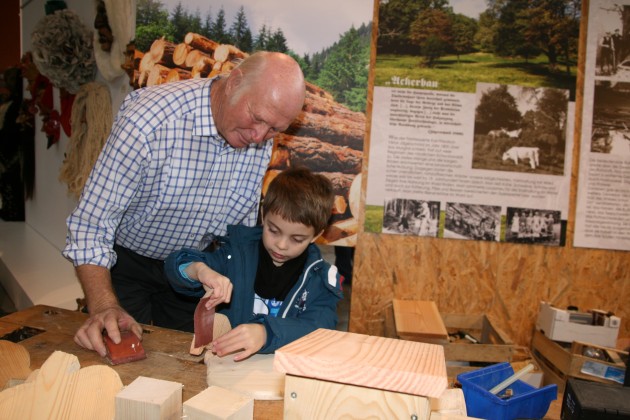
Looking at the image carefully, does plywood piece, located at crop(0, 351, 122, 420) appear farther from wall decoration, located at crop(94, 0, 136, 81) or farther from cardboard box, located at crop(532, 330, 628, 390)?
wall decoration, located at crop(94, 0, 136, 81)

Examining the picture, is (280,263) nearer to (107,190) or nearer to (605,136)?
(107,190)

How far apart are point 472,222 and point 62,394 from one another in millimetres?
3083

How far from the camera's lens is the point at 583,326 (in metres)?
3.23

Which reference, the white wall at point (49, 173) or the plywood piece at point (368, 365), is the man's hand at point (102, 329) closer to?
the plywood piece at point (368, 365)

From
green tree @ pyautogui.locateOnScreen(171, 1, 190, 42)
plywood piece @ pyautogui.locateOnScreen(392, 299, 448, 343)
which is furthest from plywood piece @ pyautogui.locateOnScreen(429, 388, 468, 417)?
green tree @ pyautogui.locateOnScreen(171, 1, 190, 42)

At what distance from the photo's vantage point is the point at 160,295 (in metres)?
2.31

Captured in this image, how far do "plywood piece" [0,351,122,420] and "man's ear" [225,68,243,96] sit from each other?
1295mm

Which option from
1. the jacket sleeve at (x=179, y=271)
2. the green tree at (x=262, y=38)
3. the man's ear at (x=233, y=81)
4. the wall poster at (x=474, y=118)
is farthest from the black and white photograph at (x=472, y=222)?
the jacket sleeve at (x=179, y=271)

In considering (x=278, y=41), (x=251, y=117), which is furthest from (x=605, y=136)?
Result: (x=251, y=117)

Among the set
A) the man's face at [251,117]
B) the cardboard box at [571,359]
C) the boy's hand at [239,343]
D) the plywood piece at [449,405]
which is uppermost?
the man's face at [251,117]

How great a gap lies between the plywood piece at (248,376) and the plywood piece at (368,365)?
401 mm

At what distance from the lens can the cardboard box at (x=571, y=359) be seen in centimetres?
300

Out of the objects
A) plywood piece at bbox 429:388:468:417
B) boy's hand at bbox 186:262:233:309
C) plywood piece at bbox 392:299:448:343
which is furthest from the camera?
plywood piece at bbox 392:299:448:343

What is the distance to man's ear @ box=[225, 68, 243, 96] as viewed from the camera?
6.18 ft
